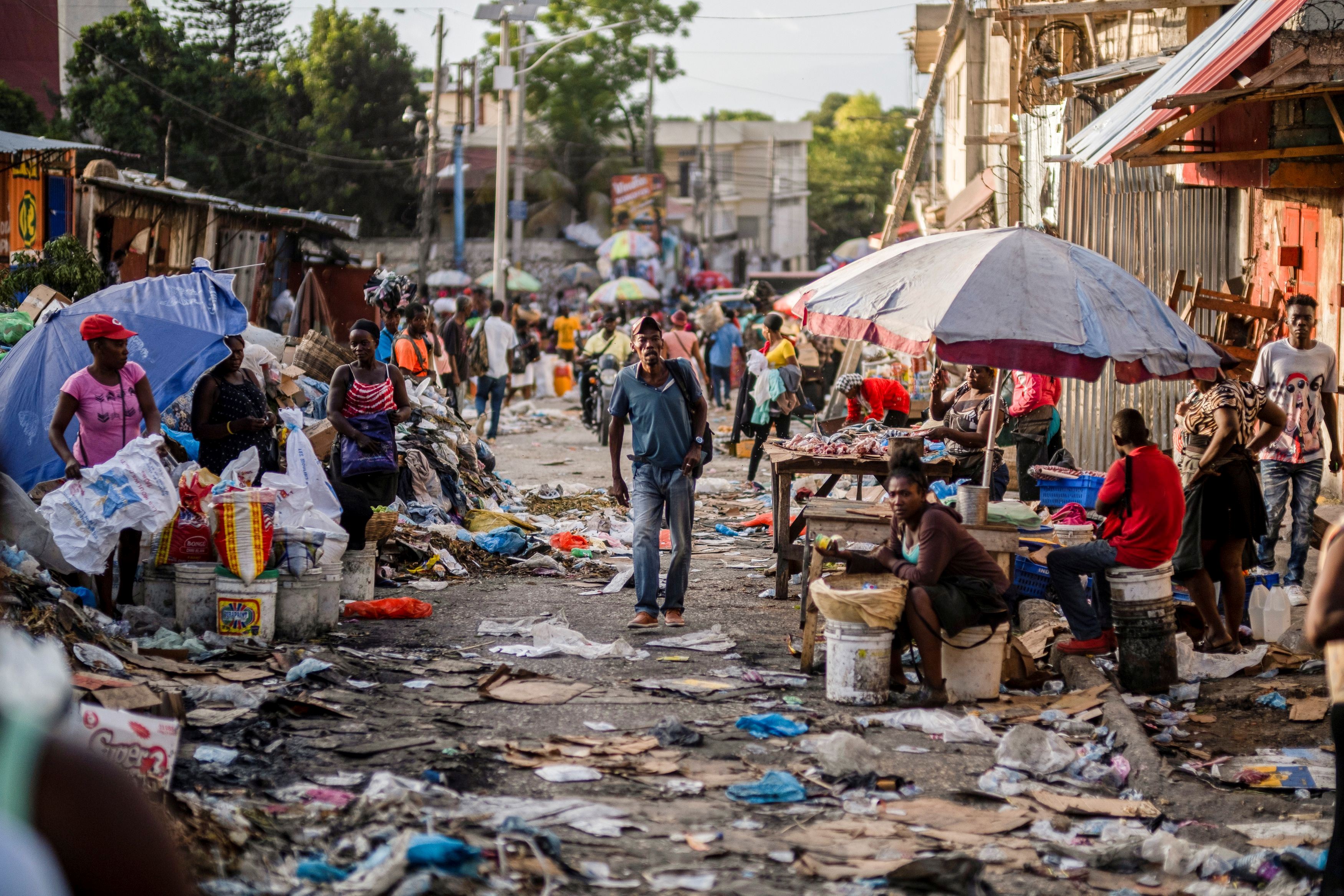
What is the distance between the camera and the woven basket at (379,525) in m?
9.22

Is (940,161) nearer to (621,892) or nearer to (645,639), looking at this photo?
(645,639)

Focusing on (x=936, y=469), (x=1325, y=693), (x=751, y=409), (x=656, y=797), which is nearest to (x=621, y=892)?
(x=656, y=797)

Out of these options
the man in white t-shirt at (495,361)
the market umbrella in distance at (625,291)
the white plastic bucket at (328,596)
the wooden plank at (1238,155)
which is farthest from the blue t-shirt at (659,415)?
the market umbrella in distance at (625,291)

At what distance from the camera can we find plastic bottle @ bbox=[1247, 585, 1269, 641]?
8.52 metres

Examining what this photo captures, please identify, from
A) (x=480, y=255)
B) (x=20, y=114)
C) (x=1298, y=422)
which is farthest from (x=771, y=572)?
(x=480, y=255)

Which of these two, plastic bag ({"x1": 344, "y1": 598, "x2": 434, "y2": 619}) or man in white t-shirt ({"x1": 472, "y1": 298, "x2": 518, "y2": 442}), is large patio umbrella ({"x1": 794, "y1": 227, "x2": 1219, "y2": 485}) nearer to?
plastic bag ({"x1": 344, "y1": 598, "x2": 434, "y2": 619})

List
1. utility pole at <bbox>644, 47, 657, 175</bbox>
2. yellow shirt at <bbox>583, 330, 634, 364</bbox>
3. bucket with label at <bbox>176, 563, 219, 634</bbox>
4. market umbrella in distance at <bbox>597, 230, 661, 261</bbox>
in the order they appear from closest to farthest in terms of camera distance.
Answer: bucket with label at <bbox>176, 563, 219, 634</bbox> < yellow shirt at <bbox>583, 330, 634, 364</bbox> < market umbrella in distance at <bbox>597, 230, 661, 261</bbox> < utility pole at <bbox>644, 47, 657, 175</bbox>

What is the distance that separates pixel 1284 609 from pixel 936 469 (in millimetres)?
2378

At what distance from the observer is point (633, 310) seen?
42188mm

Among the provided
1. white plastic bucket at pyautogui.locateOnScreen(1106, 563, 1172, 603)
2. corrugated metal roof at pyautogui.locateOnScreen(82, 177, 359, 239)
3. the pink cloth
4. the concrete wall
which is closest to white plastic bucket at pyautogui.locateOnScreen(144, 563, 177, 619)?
white plastic bucket at pyautogui.locateOnScreen(1106, 563, 1172, 603)

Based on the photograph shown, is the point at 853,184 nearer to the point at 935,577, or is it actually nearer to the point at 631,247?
the point at 631,247

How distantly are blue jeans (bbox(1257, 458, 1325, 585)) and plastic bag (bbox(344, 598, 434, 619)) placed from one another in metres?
5.78

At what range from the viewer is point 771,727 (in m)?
6.48

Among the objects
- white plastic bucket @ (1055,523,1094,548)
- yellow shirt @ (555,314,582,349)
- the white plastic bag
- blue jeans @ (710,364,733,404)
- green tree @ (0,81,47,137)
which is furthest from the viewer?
yellow shirt @ (555,314,582,349)
